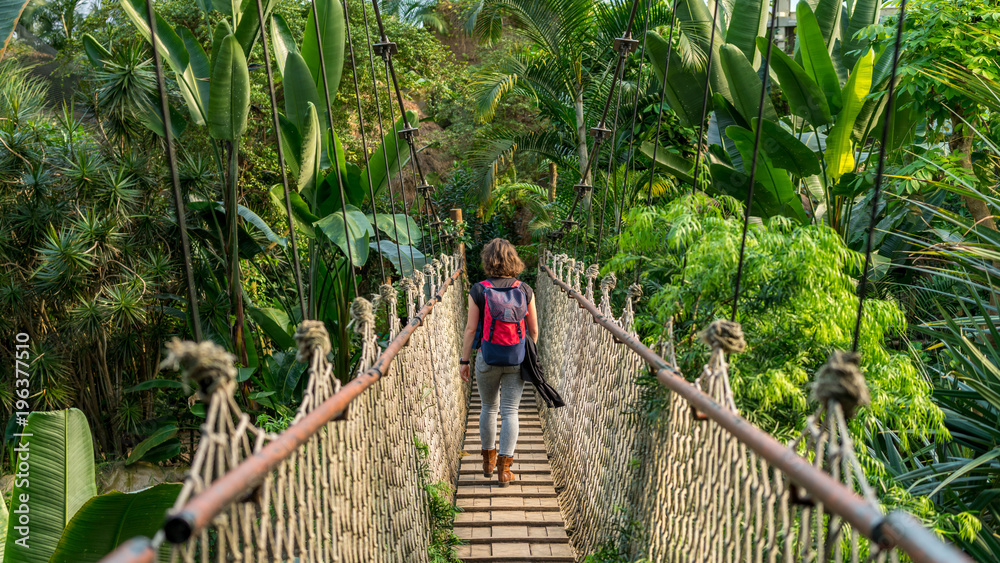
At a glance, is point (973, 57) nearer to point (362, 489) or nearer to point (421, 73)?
point (362, 489)

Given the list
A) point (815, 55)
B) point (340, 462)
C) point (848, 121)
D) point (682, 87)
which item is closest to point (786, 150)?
point (848, 121)

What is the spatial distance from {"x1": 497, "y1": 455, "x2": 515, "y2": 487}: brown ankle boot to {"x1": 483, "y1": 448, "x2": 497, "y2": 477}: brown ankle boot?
4 cm

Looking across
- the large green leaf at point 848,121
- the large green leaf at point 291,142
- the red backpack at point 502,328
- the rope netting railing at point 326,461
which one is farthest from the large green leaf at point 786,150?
the large green leaf at point 291,142

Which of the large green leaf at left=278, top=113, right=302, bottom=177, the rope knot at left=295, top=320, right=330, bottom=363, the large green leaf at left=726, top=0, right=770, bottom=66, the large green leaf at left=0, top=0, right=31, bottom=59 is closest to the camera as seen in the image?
the rope knot at left=295, top=320, right=330, bottom=363

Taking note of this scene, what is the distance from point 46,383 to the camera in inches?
216

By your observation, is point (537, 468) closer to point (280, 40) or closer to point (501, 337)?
point (501, 337)

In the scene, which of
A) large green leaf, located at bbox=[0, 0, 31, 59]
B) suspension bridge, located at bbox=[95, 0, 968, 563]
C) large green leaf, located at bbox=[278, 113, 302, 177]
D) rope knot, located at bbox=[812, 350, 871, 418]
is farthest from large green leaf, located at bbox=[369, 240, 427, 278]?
rope knot, located at bbox=[812, 350, 871, 418]

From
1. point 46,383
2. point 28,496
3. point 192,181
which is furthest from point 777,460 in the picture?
point 46,383

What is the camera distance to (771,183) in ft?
15.3

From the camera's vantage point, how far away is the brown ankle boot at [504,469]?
9.94 feet

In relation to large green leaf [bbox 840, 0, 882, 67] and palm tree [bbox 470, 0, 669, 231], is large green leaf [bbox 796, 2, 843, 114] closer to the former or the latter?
large green leaf [bbox 840, 0, 882, 67]

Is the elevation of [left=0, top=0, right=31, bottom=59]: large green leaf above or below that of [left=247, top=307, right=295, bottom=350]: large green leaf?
above

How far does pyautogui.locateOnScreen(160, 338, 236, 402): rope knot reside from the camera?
824 millimetres

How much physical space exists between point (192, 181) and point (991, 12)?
17.8 ft
